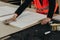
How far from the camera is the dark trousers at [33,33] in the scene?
1108 mm

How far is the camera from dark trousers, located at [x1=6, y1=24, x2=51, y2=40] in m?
1.11

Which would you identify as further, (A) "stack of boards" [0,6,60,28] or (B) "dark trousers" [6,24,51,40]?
(A) "stack of boards" [0,6,60,28]

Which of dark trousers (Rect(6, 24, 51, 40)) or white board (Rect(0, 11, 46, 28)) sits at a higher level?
white board (Rect(0, 11, 46, 28))

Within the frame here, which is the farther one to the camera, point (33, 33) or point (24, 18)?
point (24, 18)

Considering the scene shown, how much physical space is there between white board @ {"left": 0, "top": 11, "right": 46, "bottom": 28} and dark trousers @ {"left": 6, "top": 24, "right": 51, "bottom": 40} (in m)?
0.08

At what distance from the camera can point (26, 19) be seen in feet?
4.66

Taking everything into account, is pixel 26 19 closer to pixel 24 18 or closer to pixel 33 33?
pixel 24 18

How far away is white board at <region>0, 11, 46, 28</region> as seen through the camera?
1.31 metres

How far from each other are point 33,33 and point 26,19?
28 centimetres

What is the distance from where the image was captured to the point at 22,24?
51.6 inches

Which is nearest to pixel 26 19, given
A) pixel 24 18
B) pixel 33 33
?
pixel 24 18

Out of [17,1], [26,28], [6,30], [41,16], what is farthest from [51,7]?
[17,1]

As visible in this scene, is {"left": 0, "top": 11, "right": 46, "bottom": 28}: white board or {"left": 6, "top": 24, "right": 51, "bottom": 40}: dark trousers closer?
{"left": 6, "top": 24, "right": 51, "bottom": 40}: dark trousers

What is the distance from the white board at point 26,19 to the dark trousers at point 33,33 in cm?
8
